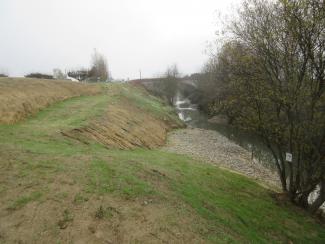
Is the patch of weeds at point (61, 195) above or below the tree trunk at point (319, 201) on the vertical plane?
above

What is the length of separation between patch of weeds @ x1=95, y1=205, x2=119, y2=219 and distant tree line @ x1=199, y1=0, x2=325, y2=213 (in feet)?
22.8

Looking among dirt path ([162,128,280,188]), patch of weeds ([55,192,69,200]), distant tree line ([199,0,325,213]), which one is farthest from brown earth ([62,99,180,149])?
distant tree line ([199,0,325,213])

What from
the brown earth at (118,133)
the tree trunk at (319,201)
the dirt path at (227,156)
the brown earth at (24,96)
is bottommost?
the dirt path at (227,156)

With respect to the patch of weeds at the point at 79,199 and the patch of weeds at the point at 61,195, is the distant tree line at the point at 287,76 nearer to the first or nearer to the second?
the patch of weeds at the point at 79,199

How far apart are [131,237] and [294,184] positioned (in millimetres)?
8081

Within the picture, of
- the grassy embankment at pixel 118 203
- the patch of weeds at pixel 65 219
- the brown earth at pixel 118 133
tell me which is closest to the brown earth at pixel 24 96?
the grassy embankment at pixel 118 203

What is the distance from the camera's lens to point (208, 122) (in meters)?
44.9

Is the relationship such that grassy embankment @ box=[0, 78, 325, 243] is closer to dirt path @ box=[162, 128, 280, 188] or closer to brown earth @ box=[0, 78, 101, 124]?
brown earth @ box=[0, 78, 101, 124]

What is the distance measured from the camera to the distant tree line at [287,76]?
9.23m

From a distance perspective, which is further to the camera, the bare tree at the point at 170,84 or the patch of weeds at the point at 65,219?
the bare tree at the point at 170,84

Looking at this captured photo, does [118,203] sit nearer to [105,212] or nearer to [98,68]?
[105,212]

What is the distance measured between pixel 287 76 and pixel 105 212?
805 cm

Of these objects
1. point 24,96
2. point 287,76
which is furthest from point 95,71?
point 287,76

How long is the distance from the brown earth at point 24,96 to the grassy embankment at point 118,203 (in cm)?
254
